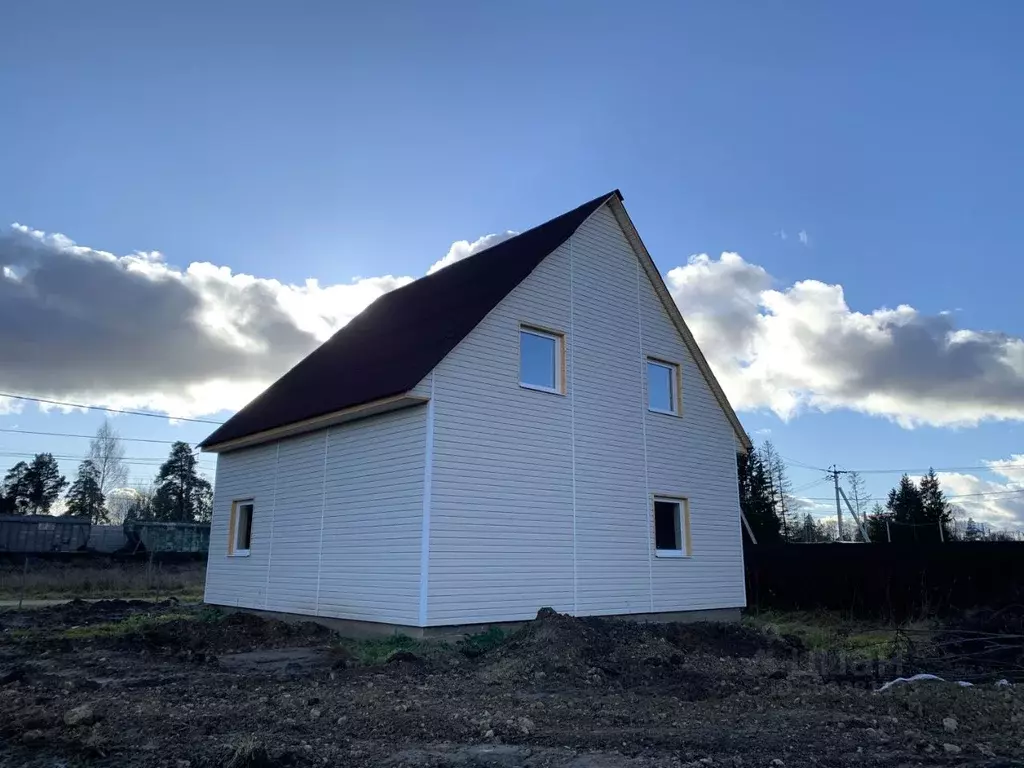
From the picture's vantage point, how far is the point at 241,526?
16078mm

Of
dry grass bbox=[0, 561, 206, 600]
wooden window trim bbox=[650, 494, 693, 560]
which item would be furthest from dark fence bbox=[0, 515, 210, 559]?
wooden window trim bbox=[650, 494, 693, 560]

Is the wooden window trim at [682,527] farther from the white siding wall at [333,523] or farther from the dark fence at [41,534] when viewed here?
the dark fence at [41,534]

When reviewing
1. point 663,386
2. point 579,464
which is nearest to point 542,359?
→ point 579,464

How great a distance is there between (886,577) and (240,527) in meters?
14.2

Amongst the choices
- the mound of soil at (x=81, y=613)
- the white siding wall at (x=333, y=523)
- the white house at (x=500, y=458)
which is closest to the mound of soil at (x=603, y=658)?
the white house at (x=500, y=458)

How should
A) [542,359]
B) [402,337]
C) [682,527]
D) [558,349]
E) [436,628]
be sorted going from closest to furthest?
1. [436,628]
2. [542,359]
3. [558,349]
4. [402,337]
5. [682,527]

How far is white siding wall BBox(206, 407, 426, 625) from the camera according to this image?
11.4m

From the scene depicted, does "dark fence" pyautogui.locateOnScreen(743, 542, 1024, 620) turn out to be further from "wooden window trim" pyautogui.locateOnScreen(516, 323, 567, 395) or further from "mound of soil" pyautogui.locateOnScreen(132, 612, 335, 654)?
"mound of soil" pyautogui.locateOnScreen(132, 612, 335, 654)

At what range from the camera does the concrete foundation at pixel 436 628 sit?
35.6ft

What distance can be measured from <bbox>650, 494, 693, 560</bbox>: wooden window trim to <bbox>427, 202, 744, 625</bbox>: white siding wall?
0.12 m

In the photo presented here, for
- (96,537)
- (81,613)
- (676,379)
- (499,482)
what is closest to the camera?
(499,482)

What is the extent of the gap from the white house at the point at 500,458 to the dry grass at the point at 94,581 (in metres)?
10.9

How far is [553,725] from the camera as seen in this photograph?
20.2 ft

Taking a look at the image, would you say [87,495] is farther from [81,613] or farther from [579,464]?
[579,464]
